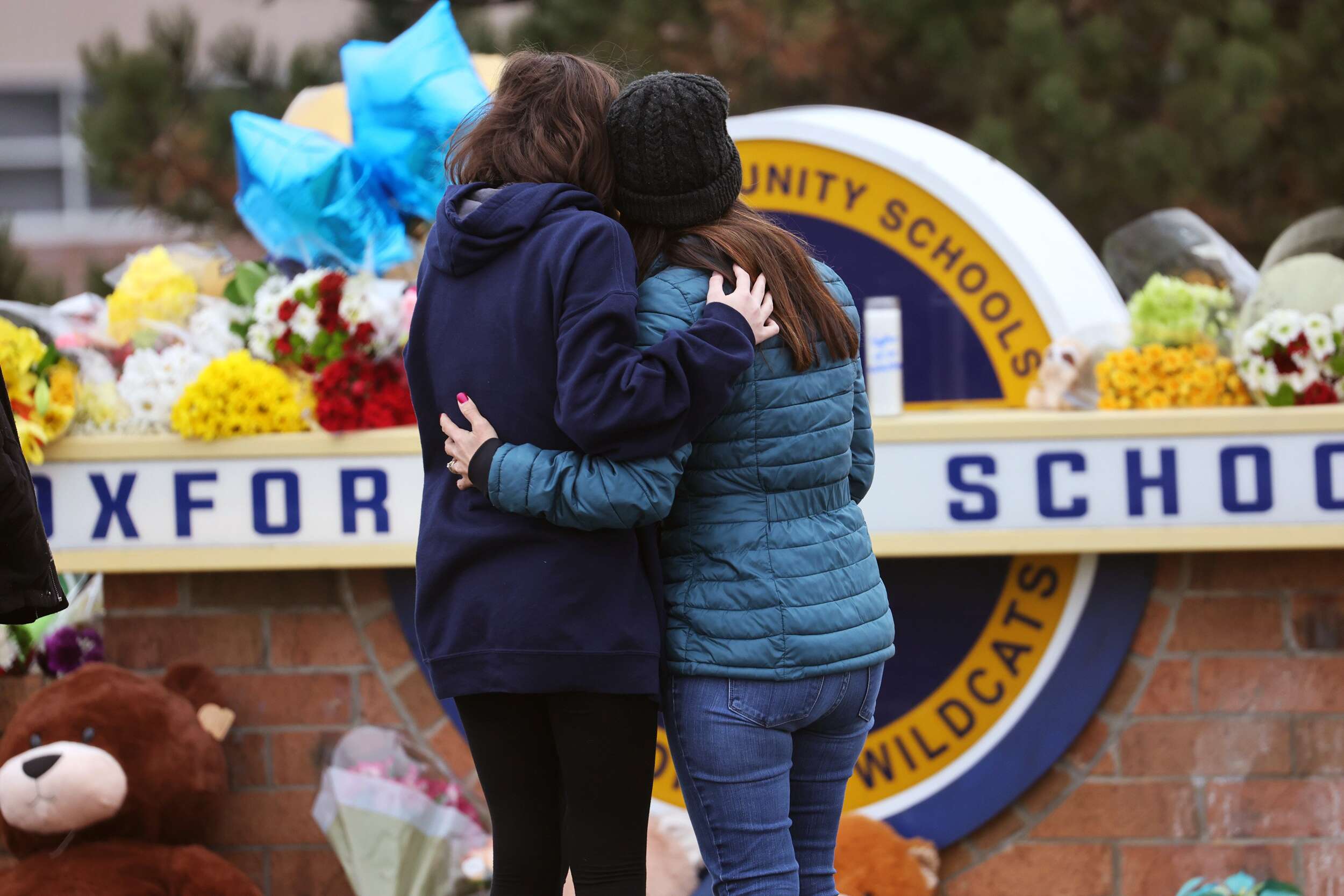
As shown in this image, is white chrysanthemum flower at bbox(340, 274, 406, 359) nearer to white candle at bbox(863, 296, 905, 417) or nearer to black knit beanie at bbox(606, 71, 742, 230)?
white candle at bbox(863, 296, 905, 417)

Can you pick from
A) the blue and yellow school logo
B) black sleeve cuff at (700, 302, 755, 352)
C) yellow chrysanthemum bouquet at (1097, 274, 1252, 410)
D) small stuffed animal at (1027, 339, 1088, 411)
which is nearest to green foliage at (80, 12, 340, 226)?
the blue and yellow school logo

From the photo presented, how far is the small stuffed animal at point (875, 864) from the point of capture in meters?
3.03

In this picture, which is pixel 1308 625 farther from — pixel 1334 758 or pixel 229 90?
pixel 229 90

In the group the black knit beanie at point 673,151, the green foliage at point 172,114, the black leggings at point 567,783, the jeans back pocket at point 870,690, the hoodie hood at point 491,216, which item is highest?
the green foliage at point 172,114

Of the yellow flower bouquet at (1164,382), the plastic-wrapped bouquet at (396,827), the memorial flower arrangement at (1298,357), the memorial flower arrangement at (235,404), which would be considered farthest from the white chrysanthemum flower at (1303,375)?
the memorial flower arrangement at (235,404)

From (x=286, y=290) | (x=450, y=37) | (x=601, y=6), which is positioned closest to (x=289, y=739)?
(x=286, y=290)

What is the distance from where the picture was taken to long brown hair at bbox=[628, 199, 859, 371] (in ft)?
6.42

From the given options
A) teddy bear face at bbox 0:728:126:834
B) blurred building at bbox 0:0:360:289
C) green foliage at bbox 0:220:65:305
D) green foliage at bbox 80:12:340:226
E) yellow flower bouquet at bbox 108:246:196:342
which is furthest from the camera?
blurred building at bbox 0:0:360:289

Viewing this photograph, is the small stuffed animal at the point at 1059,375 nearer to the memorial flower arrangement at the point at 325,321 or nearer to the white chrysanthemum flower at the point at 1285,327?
the white chrysanthemum flower at the point at 1285,327

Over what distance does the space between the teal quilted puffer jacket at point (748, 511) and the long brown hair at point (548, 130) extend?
0.55 feet

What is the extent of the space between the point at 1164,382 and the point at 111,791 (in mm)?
2218

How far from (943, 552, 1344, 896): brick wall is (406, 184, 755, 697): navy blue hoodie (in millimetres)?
1581

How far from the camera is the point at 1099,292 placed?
10.7 feet

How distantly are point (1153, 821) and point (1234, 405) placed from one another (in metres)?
0.87
